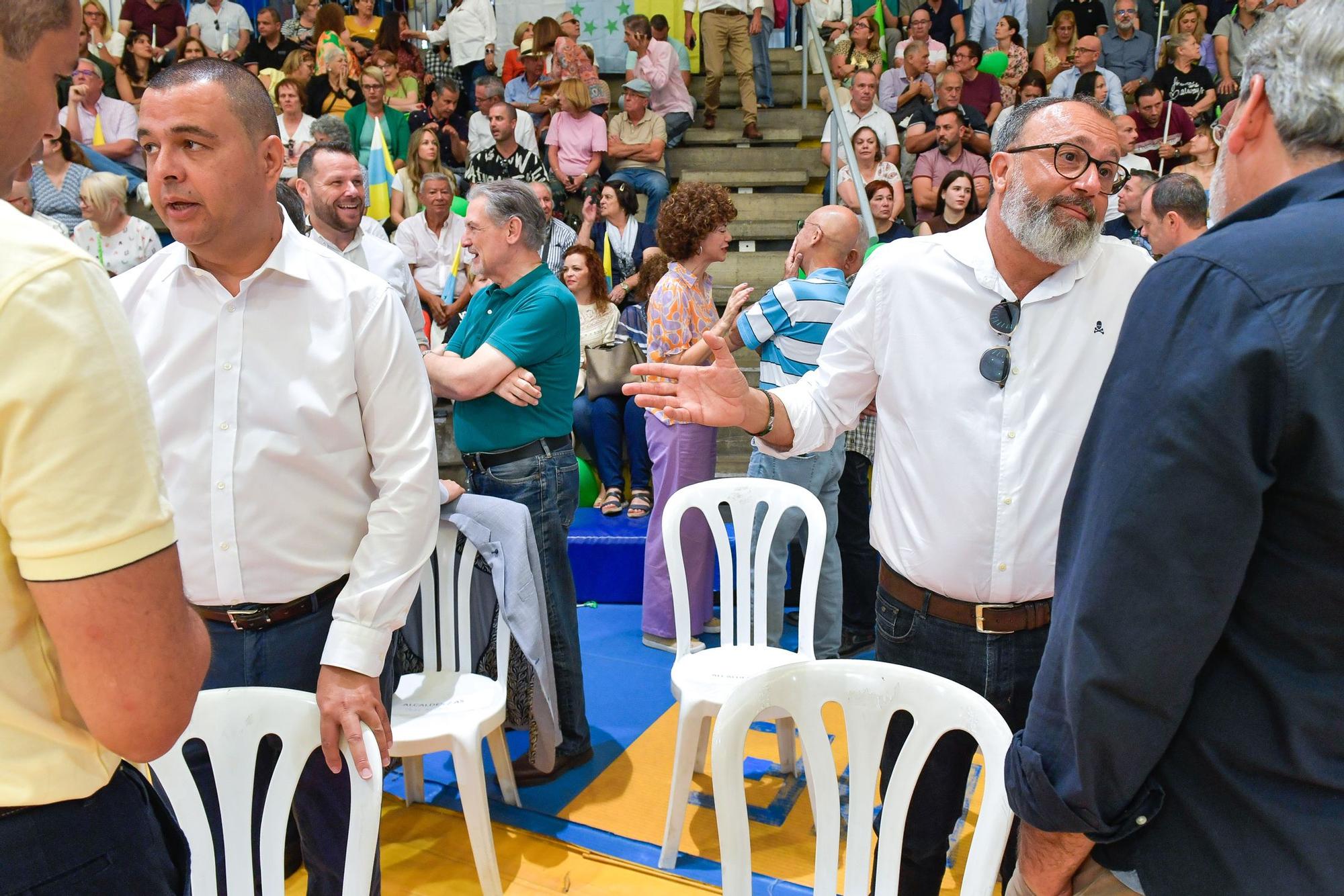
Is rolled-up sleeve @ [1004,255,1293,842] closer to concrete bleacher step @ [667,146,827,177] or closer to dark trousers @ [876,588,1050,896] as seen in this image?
dark trousers @ [876,588,1050,896]

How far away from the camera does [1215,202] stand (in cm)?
104

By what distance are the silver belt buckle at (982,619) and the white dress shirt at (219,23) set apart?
8.87 meters

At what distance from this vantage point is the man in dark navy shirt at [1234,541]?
817 millimetres

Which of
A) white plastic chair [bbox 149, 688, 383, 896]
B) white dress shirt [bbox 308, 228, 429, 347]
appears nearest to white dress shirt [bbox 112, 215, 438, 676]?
white plastic chair [bbox 149, 688, 383, 896]

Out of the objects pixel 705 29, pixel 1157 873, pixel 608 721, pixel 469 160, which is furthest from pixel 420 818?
pixel 705 29

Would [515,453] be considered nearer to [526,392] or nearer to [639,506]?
[526,392]

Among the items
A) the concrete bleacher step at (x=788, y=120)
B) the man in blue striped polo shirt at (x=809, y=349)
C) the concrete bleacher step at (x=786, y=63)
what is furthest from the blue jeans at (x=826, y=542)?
the concrete bleacher step at (x=786, y=63)

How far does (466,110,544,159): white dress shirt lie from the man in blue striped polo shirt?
14.3ft

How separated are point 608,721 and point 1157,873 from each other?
2.49 metres

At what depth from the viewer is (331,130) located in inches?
142

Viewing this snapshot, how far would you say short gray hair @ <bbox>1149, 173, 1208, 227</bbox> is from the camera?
3.72 meters

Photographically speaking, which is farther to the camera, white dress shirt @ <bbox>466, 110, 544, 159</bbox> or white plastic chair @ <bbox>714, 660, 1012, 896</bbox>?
white dress shirt @ <bbox>466, 110, 544, 159</bbox>

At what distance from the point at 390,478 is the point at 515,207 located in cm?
136

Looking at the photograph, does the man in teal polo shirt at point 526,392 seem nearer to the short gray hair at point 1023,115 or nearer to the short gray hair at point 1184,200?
the short gray hair at point 1023,115
